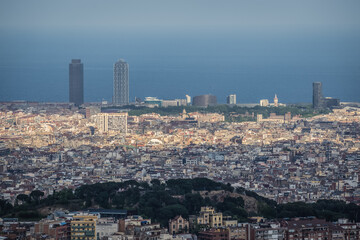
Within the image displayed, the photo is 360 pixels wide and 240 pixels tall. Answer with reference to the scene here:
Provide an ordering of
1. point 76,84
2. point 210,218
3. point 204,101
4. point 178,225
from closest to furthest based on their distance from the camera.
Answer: point 178,225, point 210,218, point 204,101, point 76,84

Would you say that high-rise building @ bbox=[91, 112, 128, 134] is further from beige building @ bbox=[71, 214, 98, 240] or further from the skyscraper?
beige building @ bbox=[71, 214, 98, 240]

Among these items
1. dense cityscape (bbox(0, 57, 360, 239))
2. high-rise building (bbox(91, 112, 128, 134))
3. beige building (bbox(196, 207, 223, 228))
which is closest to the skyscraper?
dense cityscape (bbox(0, 57, 360, 239))

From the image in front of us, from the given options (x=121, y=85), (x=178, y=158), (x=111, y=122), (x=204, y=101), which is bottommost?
(x=178, y=158)

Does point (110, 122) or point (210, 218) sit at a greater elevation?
point (110, 122)

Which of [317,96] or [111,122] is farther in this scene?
[317,96]

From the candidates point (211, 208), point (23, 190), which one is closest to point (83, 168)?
point (23, 190)

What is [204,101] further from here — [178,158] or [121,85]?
[178,158]

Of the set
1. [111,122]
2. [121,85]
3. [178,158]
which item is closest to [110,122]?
[111,122]
